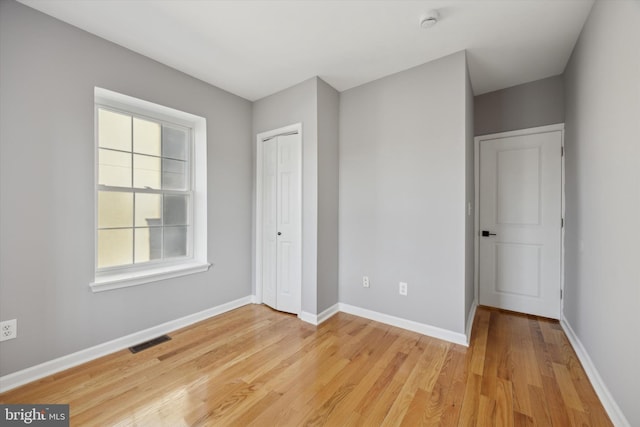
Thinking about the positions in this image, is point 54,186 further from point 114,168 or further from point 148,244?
point 148,244

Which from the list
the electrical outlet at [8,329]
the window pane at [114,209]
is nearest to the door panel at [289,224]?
the window pane at [114,209]

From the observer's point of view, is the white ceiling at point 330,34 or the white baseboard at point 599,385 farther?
the white ceiling at point 330,34

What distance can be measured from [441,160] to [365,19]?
4.38 feet

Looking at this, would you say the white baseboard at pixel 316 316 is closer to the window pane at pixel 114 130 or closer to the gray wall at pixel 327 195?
the gray wall at pixel 327 195

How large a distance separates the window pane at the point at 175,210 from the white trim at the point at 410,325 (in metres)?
2.06

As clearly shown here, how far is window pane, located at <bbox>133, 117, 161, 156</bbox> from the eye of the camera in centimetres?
255

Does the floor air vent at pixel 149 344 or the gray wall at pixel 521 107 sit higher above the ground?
the gray wall at pixel 521 107

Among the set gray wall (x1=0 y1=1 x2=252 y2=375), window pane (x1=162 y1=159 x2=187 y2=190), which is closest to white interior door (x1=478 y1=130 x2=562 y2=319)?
window pane (x1=162 y1=159 x2=187 y2=190)

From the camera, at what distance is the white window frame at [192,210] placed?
2.25m

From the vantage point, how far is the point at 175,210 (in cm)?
287

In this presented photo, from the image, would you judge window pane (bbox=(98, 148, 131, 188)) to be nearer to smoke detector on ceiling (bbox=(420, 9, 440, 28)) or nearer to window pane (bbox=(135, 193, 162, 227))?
window pane (bbox=(135, 193, 162, 227))

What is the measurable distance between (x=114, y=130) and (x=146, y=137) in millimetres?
268

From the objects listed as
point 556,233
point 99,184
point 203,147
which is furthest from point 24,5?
point 556,233

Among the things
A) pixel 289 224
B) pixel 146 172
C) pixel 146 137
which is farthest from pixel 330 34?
pixel 146 172
